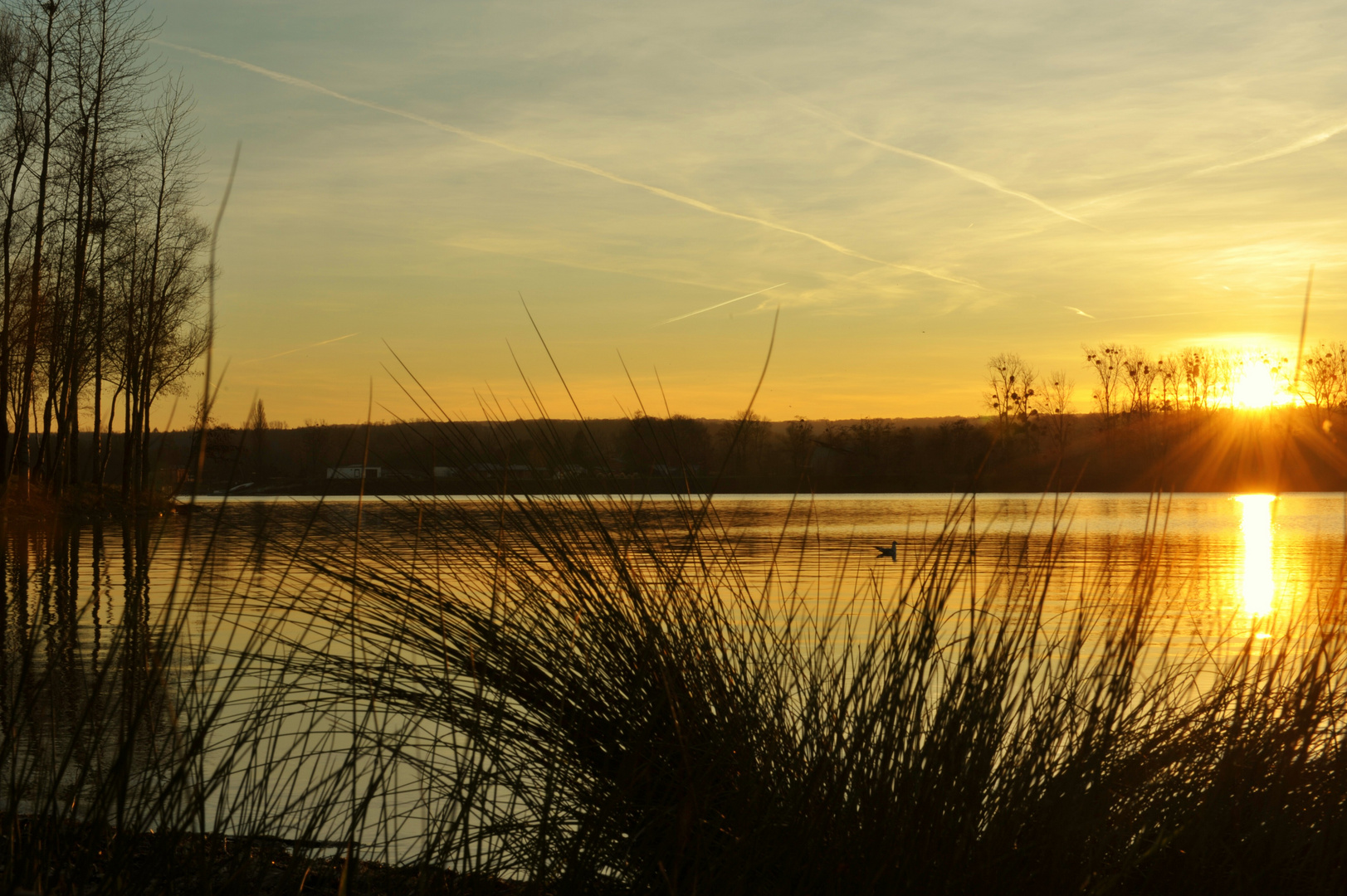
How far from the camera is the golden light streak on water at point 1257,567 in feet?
20.3

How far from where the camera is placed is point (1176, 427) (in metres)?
3.78

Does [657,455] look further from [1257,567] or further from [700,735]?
[1257,567]

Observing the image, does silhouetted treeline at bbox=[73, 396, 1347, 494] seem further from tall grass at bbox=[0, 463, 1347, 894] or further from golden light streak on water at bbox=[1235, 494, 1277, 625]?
golden light streak on water at bbox=[1235, 494, 1277, 625]

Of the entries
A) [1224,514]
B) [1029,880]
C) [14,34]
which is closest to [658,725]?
[1029,880]

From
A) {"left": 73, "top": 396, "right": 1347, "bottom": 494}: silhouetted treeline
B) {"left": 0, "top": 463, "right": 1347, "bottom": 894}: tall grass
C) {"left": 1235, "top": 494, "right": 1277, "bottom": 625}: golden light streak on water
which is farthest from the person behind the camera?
{"left": 1235, "top": 494, "right": 1277, "bottom": 625}: golden light streak on water

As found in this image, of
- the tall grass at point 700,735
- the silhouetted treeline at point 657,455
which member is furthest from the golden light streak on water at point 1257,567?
the tall grass at point 700,735

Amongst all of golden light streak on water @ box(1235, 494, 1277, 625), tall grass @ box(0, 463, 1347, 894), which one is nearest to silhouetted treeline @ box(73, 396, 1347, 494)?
tall grass @ box(0, 463, 1347, 894)

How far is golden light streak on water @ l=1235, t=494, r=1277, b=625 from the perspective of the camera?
620 cm

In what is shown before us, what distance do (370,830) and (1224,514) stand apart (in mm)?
30290

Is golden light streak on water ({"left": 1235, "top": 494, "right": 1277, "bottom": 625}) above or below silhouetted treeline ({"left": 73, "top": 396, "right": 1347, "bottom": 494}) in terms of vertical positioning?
below

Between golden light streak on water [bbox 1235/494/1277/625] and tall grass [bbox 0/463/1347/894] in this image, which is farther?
golden light streak on water [bbox 1235/494/1277/625]

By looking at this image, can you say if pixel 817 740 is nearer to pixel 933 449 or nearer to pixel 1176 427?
pixel 933 449

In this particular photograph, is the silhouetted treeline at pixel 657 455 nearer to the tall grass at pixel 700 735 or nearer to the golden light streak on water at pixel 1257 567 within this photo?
the tall grass at pixel 700 735

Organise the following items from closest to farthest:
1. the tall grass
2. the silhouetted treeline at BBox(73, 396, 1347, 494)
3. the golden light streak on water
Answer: the tall grass, the silhouetted treeline at BBox(73, 396, 1347, 494), the golden light streak on water
